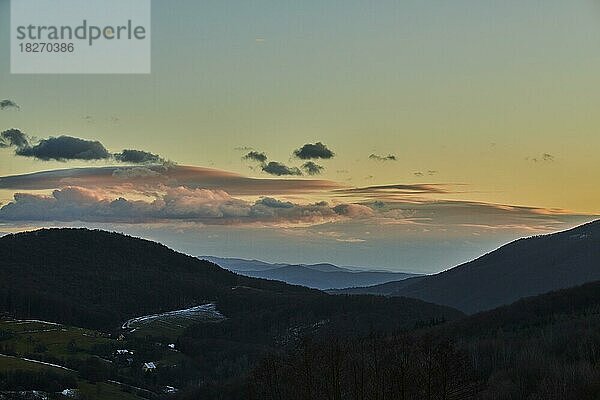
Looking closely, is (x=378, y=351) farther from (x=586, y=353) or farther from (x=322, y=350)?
Result: (x=586, y=353)

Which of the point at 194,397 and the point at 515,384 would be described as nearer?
the point at 515,384

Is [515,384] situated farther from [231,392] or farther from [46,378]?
[46,378]

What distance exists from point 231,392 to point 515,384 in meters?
64.3

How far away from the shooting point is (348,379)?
6994cm

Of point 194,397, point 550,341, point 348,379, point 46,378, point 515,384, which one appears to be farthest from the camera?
point 46,378

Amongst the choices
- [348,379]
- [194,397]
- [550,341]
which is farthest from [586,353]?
[348,379]

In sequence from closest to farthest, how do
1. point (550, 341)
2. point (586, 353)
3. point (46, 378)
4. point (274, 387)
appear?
1. point (274, 387)
2. point (586, 353)
3. point (550, 341)
4. point (46, 378)

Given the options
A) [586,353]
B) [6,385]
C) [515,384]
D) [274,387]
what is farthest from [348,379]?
[6,385]

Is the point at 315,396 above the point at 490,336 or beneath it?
above

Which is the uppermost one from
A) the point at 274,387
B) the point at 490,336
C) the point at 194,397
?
the point at 274,387

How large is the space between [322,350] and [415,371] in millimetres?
9075

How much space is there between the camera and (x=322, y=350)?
70.5 m

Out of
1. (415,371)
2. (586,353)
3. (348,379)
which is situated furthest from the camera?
(586,353)

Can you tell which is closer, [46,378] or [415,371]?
[415,371]
